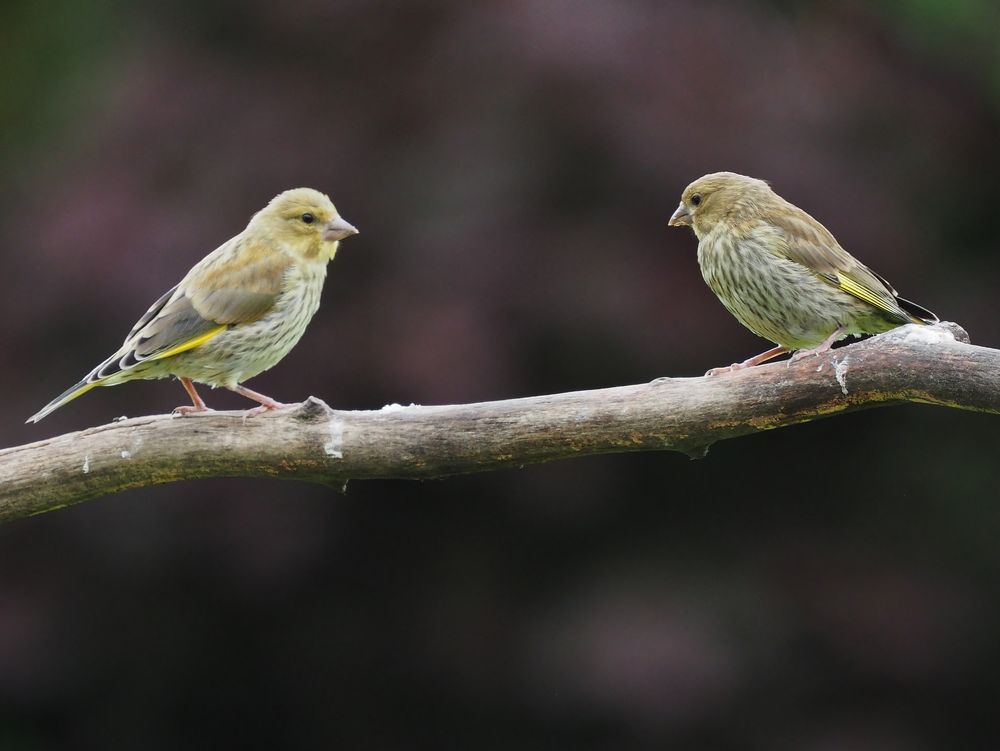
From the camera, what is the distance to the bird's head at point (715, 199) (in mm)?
5898

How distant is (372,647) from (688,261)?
249 cm

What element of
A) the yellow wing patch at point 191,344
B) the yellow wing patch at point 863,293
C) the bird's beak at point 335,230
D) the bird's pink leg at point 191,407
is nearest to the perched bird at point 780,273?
the yellow wing patch at point 863,293

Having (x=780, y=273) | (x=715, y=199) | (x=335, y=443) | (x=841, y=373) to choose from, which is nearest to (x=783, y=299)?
(x=780, y=273)

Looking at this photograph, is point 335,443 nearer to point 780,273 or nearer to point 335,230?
point 335,230

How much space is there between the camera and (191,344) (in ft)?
17.8

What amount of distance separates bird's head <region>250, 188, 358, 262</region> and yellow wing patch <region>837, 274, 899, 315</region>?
178 centimetres

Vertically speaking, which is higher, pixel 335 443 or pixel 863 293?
pixel 863 293

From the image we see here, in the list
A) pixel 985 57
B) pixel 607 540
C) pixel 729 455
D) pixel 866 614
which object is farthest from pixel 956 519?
pixel 985 57

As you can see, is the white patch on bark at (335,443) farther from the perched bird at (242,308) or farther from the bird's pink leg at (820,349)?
the bird's pink leg at (820,349)

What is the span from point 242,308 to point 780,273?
75.8 inches

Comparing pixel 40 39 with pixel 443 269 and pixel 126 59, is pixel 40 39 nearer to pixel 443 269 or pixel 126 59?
pixel 126 59

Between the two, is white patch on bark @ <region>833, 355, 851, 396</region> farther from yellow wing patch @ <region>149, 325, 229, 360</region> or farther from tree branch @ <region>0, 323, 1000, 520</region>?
yellow wing patch @ <region>149, 325, 229, 360</region>

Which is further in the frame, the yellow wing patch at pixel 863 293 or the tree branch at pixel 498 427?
the yellow wing patch at pixel 863 293

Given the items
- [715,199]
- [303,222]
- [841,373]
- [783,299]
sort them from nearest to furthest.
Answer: [841,373] → [783,299] → [303,222] → [715,199]
